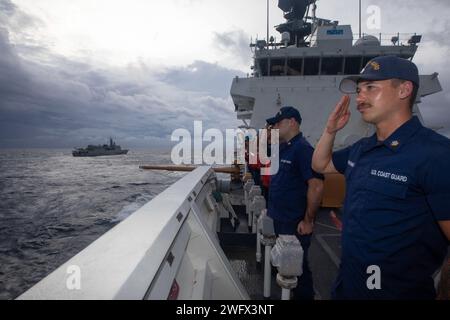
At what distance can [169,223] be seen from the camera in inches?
68.1

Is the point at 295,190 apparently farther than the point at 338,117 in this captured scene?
Yes

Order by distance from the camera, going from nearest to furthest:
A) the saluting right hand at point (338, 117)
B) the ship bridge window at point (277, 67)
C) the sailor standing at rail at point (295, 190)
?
the saluting right hand at point (338, 117)
the sailor standing at rail at point (295, 190)
the ship bridge window at point (277, 67)

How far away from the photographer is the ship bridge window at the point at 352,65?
37.8ft

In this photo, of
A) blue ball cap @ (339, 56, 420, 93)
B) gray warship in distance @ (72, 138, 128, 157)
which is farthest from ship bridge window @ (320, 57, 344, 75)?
gray warship in distance @ (72, 138, 128, 157)

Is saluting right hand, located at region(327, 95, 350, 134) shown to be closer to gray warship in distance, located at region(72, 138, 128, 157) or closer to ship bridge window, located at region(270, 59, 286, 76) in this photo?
ship bridge window, located at region(270, 59, 286, 76)

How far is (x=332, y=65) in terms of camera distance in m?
11.7

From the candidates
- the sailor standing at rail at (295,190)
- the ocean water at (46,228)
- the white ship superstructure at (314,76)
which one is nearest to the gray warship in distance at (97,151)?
the ocean water at (46,228)

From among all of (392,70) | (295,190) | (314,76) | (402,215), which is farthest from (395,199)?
(314,76)

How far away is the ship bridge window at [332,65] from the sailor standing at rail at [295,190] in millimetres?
9923

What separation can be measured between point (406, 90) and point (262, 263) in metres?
3.12

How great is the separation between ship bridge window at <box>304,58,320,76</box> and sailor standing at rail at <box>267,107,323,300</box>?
31.6 feet

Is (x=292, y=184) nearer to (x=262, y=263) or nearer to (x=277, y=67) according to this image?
(x=262, y=263)

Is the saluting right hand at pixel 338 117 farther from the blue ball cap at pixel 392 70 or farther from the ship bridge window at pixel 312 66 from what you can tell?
the ship bridge window at pixel 312 66

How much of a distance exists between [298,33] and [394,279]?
21.2 m
